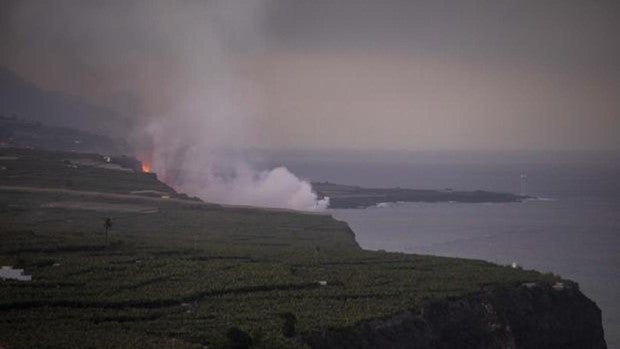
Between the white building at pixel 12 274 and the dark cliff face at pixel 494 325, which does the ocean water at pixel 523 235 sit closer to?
the dark cliff face at pixel 494 325

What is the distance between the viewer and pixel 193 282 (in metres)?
47.8

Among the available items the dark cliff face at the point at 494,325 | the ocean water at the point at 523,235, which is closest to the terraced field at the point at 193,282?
the dark cliff face at the point at 494,325

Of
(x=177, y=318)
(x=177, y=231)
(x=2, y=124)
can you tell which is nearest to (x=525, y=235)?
(x=177, y=231)

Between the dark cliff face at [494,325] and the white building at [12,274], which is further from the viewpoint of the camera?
the white building at [12,274]

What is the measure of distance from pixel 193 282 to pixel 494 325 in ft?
61.2

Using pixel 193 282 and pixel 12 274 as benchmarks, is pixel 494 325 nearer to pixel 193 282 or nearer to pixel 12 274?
pixel 193 282

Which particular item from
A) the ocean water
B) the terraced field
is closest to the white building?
the terraced field

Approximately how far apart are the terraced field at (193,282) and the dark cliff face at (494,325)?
0.80 meters

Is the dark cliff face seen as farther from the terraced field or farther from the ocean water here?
the ocean water

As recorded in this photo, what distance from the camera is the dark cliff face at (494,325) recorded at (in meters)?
40.3

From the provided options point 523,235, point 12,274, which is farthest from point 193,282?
point 523,235

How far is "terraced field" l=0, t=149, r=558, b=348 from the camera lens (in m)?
36.9

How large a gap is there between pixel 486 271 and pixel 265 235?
94.8 feet

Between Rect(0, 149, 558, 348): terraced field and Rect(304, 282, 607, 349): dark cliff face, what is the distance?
80 cm
